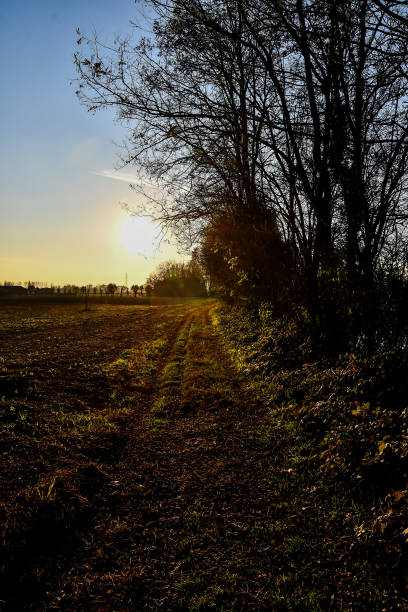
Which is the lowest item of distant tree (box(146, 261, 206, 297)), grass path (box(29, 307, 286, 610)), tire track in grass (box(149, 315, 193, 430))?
grass path (box(29, 307, 286, 610))

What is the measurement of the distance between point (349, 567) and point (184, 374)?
8129mm

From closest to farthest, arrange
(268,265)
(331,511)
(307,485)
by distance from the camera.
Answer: (331,511), (307,485), (268,265)

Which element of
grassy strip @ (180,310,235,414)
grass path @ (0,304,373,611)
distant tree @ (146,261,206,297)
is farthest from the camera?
distant tree @ (146,261,206,297)

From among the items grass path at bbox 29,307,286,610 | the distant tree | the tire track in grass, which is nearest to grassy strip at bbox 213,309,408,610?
grass path at bbox 29,307,286,610

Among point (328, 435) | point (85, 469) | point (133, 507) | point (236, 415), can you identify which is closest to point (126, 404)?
point (236, 415)

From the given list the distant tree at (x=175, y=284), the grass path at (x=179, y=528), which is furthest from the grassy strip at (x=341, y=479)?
the distant tree at (x=175, y=284)

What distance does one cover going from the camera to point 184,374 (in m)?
11.1

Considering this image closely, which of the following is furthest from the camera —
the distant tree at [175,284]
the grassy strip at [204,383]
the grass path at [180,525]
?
the distant tree at [175,284]

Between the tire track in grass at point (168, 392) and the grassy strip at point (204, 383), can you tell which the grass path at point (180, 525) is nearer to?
the tire track in grass at point (168, 392)

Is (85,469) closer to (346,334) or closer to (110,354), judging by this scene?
(346,334)

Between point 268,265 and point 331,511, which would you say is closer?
point 331,511

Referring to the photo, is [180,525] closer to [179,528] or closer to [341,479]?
[179,528]

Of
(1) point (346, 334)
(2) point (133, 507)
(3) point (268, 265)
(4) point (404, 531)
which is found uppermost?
(3) point (268, 265)

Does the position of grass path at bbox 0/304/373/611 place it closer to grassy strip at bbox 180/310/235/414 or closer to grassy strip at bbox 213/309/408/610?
grassy strip at bbox 213/309/408/610
